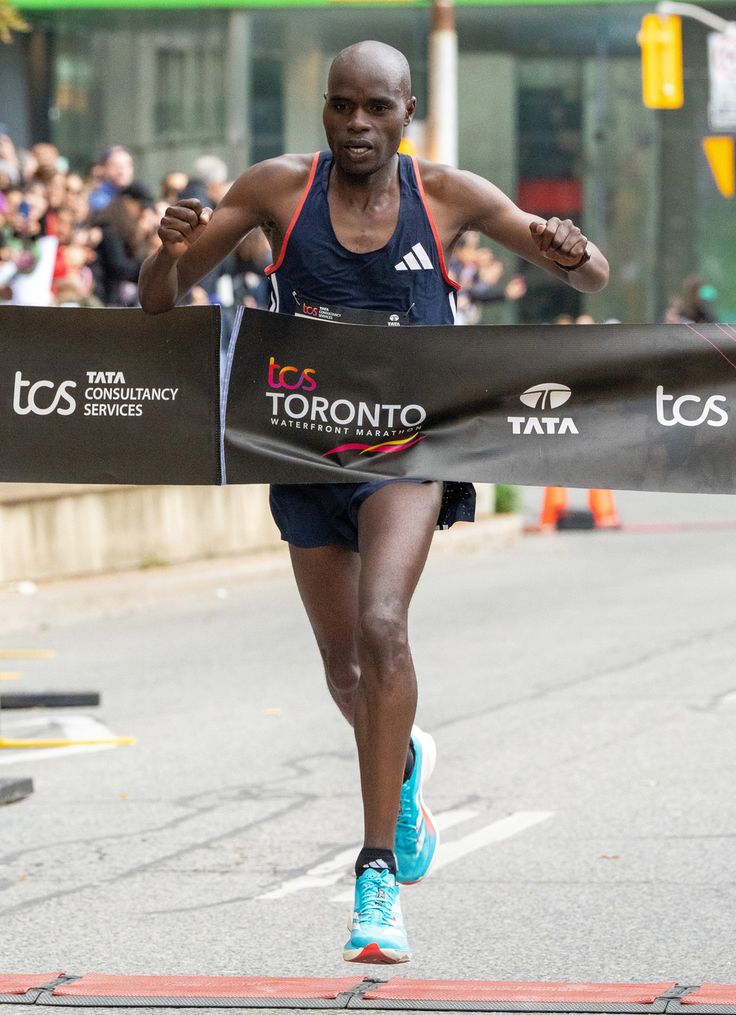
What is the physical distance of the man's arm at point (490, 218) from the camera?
4812 mm

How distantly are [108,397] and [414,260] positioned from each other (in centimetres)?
110

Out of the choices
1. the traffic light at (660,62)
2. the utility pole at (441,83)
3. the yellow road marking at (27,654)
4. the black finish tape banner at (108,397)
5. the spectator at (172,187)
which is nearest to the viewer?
the black finish tape banner at (108,397)

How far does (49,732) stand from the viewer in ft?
28.6

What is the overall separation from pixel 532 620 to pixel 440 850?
5.76 metres

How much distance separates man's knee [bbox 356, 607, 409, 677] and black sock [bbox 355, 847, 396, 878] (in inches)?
16.5

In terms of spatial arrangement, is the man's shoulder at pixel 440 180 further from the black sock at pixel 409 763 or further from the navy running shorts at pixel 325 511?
the black sock at pixel 409 763

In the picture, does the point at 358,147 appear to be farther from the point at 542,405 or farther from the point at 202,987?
the point at 202,987

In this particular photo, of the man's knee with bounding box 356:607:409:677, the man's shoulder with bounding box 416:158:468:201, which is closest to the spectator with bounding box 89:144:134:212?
the man's shoulder with bounding box 416:158:468:201

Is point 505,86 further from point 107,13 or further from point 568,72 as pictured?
point 107,13

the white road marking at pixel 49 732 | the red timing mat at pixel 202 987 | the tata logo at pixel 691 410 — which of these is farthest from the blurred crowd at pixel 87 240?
the red timing mat at pixel 202 987

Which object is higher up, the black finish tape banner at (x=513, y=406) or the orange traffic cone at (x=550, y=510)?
the black finish tape banner at (x=513, y=406)

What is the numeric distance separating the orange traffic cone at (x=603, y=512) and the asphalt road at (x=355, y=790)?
4.62m

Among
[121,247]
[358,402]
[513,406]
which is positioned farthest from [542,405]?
Result: [121,247]

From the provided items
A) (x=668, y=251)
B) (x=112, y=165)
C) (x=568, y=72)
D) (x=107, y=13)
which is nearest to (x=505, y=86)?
(x=568, y=72)
